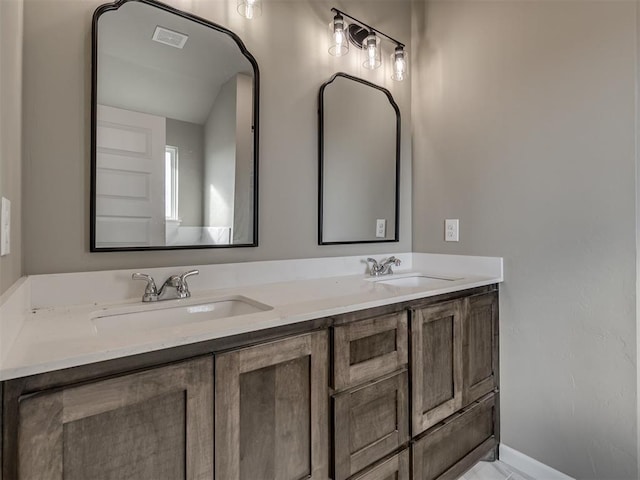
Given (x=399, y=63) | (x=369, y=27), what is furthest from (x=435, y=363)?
(x=369, y=27)

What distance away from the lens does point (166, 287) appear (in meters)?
1.22

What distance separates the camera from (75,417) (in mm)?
678

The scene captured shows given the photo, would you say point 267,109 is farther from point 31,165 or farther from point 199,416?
point 199,416

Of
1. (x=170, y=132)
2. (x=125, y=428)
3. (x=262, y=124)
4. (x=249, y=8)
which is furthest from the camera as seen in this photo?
(x=262, y=124)

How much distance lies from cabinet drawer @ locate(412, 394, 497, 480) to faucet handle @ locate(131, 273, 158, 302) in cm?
108

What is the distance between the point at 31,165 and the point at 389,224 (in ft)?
5.16

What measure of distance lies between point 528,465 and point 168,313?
1.70m

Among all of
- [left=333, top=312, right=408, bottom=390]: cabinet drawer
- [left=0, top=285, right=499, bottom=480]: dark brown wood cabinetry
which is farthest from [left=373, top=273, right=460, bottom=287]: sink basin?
[left=333, top=312, right=408, bottom=390]: cabinet drawer

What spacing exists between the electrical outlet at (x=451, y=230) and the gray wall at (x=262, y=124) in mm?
233

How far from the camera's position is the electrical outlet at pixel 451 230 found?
187 centimetres

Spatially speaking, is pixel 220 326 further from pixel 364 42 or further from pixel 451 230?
pixel 364 42

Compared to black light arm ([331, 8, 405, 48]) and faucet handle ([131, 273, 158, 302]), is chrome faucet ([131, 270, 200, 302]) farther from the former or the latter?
black light arm ([331, 8, 405, 48])

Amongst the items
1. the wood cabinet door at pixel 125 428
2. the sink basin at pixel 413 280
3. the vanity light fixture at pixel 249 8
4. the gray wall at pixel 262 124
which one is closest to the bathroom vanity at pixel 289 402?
the wood cabinet door at pixel 125 428

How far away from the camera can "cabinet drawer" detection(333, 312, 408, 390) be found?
1.08 m
